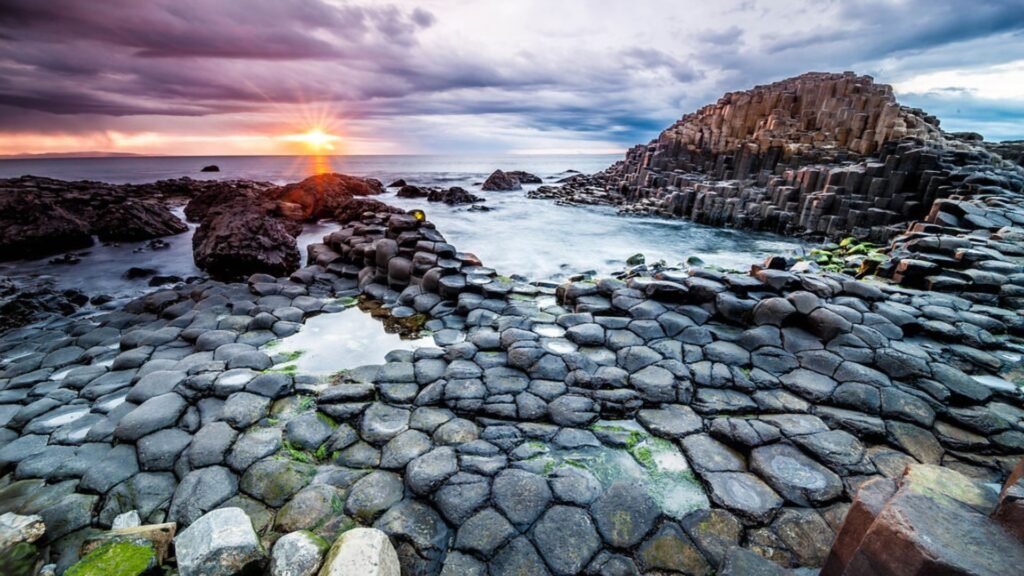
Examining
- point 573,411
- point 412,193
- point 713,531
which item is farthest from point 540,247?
point 412,193

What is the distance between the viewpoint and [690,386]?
433cm

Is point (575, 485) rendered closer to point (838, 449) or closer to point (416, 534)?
point (416, 534)

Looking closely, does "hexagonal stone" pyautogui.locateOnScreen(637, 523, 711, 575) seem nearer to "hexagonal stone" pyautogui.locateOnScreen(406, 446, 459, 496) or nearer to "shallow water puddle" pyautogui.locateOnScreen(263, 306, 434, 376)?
"hexagonal stone" pyautogui.locateOnScreen(406, 446, 459, 496)

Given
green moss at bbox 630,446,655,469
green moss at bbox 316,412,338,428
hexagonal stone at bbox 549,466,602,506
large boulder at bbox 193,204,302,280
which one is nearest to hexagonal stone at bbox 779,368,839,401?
green moss at bbox 630,446,655,469

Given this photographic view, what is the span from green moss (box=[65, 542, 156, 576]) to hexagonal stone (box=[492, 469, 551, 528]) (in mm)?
2141

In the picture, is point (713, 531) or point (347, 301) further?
point (347, 301)

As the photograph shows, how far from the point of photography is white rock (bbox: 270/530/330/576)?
8.23 feet

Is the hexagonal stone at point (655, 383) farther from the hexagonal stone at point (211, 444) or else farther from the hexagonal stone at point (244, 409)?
the hexagonal stone at point (211, 444)

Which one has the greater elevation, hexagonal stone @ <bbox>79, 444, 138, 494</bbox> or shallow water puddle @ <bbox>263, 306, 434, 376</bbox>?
shallow water puddle @ <bbox>263, 306, 434, 376</bbox>

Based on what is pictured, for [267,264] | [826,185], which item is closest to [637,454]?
[267,264]

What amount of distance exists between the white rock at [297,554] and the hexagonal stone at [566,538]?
1375 mm

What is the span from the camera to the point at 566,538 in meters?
2.76

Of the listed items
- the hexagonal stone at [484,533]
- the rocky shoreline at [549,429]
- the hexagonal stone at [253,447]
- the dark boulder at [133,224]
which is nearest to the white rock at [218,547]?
the rocky shoreline at [549,429]

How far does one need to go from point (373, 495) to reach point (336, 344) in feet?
10.3
